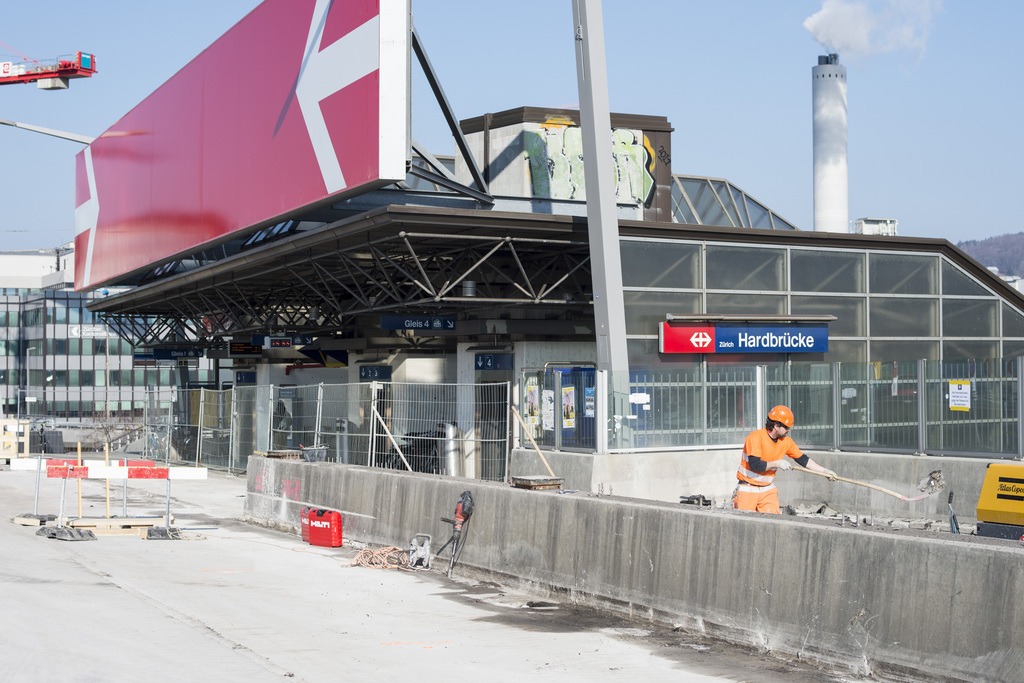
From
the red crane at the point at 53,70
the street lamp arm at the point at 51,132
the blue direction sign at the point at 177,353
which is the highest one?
the red crane at the point at 53,70

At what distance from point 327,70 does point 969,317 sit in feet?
47.8

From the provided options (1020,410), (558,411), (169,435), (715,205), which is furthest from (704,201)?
(169,435)

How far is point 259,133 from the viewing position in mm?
26547

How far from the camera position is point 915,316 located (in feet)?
74.6

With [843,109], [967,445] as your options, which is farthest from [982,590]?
[843,109]

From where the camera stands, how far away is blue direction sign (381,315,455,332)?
25478mm

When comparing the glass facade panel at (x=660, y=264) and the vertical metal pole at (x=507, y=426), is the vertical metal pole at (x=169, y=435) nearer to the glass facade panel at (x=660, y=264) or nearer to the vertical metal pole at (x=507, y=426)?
the vertical metal pole at (x=507, y=426)

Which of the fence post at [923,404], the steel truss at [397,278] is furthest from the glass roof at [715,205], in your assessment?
the fence post at [923,404]

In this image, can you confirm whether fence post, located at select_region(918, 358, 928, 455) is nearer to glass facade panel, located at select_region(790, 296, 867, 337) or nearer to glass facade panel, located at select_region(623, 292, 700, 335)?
glass facade panel, located at select_region(623, 292, 700, 335)

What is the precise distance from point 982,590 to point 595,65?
1306 centimetres

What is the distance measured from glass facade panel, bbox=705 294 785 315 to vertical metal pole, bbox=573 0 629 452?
3040mm

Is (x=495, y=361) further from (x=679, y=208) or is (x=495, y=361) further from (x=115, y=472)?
(x=115, y=472)

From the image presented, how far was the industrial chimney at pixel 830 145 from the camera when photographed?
46938mm

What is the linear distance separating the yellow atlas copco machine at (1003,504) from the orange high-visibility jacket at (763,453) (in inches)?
78.7
